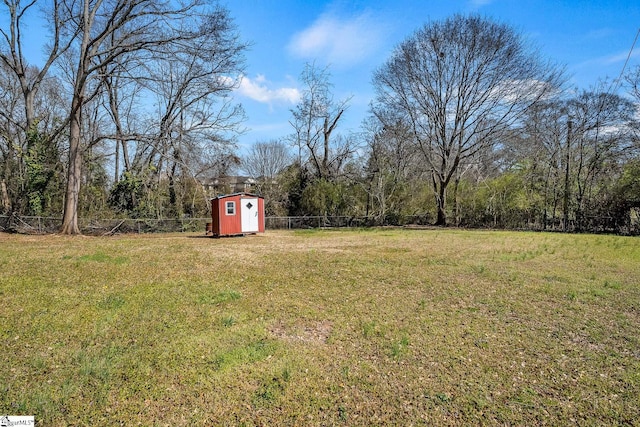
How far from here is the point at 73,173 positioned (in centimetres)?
1188

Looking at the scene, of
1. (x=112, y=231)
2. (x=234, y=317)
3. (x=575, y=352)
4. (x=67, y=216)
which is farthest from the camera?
(x=112, y=231)

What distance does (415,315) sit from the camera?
423cm

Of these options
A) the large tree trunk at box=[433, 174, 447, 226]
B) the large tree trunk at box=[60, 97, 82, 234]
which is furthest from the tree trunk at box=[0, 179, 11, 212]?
the large tree trunk at box=[433, 174, 447, 226]

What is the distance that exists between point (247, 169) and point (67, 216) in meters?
21.6

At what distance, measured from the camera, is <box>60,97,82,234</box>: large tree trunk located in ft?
38.7

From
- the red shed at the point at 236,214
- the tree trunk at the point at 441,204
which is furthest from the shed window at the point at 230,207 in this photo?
the tree trunk at the point at 441,204

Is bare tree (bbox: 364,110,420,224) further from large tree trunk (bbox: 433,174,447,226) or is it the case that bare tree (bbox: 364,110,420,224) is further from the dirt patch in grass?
the dirt patch in grass

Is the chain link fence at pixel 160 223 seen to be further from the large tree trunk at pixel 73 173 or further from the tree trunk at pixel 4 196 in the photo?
the tree trunk at pixel 4 196

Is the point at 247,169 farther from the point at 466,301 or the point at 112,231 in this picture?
the point at 466,301

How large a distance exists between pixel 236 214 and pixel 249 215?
2.10ft

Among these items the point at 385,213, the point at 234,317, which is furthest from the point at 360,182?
the point at 234,317

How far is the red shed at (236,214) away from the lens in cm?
1345

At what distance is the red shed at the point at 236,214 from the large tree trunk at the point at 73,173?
4.75 m

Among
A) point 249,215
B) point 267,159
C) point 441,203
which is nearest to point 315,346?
point 249,215
